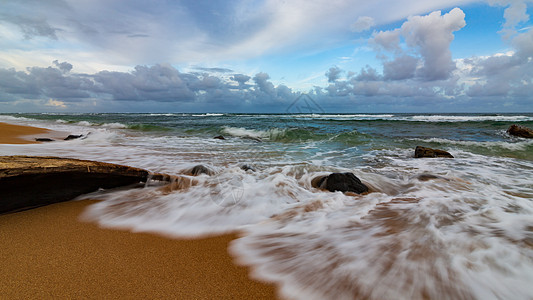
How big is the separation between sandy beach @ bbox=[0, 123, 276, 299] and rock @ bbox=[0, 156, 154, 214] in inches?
10.1

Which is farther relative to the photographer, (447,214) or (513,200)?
(513,200)

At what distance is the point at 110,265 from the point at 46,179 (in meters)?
1.59

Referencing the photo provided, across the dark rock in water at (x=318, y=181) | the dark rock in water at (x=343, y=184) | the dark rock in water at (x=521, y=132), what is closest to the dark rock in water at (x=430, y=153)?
the dark rock in water at (x=343, y=184)

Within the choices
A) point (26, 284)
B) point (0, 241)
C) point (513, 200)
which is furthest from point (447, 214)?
point (0, 241)

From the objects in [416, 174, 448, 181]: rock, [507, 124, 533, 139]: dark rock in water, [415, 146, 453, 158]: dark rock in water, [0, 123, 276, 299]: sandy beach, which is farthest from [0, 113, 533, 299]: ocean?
[507, 124, 533, 139]: dark rock in water

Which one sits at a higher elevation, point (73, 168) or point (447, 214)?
point (73, 168)

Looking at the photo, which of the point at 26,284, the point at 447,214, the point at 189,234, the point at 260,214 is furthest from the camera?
the point at 260,214

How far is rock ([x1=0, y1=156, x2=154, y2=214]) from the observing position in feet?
7.25

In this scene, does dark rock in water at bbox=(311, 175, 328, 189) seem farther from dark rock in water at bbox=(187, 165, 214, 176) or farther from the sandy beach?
the sandy beach

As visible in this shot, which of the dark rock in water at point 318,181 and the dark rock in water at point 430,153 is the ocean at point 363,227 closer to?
the dark rock in water at point 318,181

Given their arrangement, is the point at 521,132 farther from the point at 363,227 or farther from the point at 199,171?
the point at 199,171

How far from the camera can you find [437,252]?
1.65m

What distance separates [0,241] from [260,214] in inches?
80.8

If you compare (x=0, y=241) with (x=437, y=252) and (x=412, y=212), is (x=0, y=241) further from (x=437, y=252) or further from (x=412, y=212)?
(x=412, y=212)
